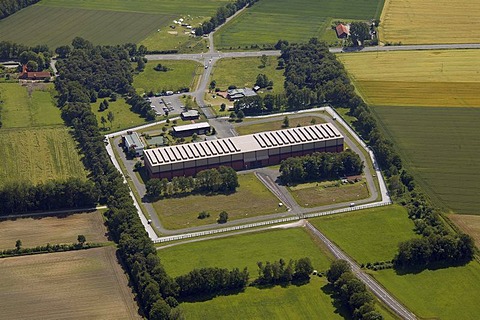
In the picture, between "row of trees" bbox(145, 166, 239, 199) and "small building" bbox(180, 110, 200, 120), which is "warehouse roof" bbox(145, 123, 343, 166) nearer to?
"row of trees" bbox(145, 166, 239, 199)

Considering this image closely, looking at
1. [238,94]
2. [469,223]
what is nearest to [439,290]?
[469,223]

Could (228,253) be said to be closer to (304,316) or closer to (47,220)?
(304,316)

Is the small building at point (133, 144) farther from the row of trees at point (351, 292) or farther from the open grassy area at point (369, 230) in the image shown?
the row of trees at point (351, 292)

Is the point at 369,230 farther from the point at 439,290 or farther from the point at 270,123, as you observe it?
the point at 270,123

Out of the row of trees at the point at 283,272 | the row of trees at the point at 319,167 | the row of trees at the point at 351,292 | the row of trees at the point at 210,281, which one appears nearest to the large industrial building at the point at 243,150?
the row of trees at the point at 319,167

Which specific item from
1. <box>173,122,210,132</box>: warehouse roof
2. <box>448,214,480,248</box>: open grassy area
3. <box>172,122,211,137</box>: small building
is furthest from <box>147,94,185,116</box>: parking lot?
<box>448,214,480,248</box>: open grassy area

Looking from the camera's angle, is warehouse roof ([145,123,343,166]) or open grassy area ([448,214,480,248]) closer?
open grassy area ([448,214,480,248])
